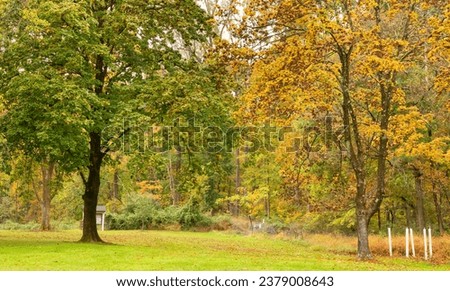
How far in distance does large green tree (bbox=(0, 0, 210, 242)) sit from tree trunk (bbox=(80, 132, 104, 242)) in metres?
0.04

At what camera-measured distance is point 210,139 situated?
74.7 ft

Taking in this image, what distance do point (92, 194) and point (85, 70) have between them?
5.55 meters

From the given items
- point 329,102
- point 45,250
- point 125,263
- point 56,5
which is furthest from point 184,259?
point 56,5

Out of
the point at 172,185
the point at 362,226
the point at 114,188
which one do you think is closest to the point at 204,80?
the point at 362,226

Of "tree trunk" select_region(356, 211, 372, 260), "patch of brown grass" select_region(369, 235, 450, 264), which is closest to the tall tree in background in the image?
"tree trunk" select_region(356, 211, 372, 260)

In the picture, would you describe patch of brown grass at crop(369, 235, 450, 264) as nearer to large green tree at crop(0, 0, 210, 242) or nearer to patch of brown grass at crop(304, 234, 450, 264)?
patch of brown grass at crop(304, 234, 450, 264)

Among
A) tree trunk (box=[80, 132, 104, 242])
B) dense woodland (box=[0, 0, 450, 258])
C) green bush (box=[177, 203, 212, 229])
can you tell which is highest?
dense woodland (box=[0, 0, 450, 258])

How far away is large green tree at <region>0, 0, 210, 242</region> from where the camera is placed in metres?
19.6

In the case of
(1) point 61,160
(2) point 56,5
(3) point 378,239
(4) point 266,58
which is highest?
(2) point 56,5

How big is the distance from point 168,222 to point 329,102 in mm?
28152

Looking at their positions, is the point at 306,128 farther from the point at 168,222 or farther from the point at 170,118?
the point at 168,222

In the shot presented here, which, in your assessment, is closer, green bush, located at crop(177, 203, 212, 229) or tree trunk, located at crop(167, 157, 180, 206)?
green bush, located at crop(177, 203, 212, 229)

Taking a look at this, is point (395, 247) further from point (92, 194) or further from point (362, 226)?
point (92, 194)

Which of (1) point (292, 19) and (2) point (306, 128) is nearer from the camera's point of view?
(1) point (292, 19)
